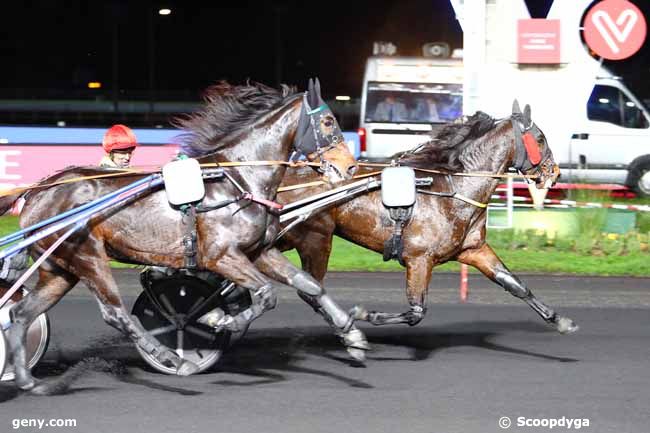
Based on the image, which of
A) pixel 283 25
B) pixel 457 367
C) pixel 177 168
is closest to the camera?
pixel 177 168

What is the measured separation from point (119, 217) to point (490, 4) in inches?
322

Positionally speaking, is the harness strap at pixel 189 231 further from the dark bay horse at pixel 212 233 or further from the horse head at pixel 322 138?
the horse head at pixel 322 138

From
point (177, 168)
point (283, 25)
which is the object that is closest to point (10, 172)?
point (177, 168)

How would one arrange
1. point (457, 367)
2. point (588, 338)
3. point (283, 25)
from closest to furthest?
point (457, 367)
point (588, 338)
point (283, 25)

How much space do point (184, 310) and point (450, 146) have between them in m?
2.16

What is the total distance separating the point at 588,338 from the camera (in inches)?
309

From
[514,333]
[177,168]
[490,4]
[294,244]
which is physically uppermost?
[490,4]

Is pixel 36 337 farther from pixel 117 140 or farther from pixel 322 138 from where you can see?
pixel 322 138

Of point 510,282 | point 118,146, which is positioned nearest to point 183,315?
point 118,146

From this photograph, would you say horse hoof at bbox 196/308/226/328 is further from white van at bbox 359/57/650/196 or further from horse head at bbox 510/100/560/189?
white van at bbox 359/57/650/196

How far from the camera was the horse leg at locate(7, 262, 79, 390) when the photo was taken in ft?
20.0

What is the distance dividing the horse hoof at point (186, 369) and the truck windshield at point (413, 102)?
1216 centimetres

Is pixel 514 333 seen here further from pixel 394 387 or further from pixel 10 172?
pixel 10 172

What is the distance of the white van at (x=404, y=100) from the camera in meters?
18.1
